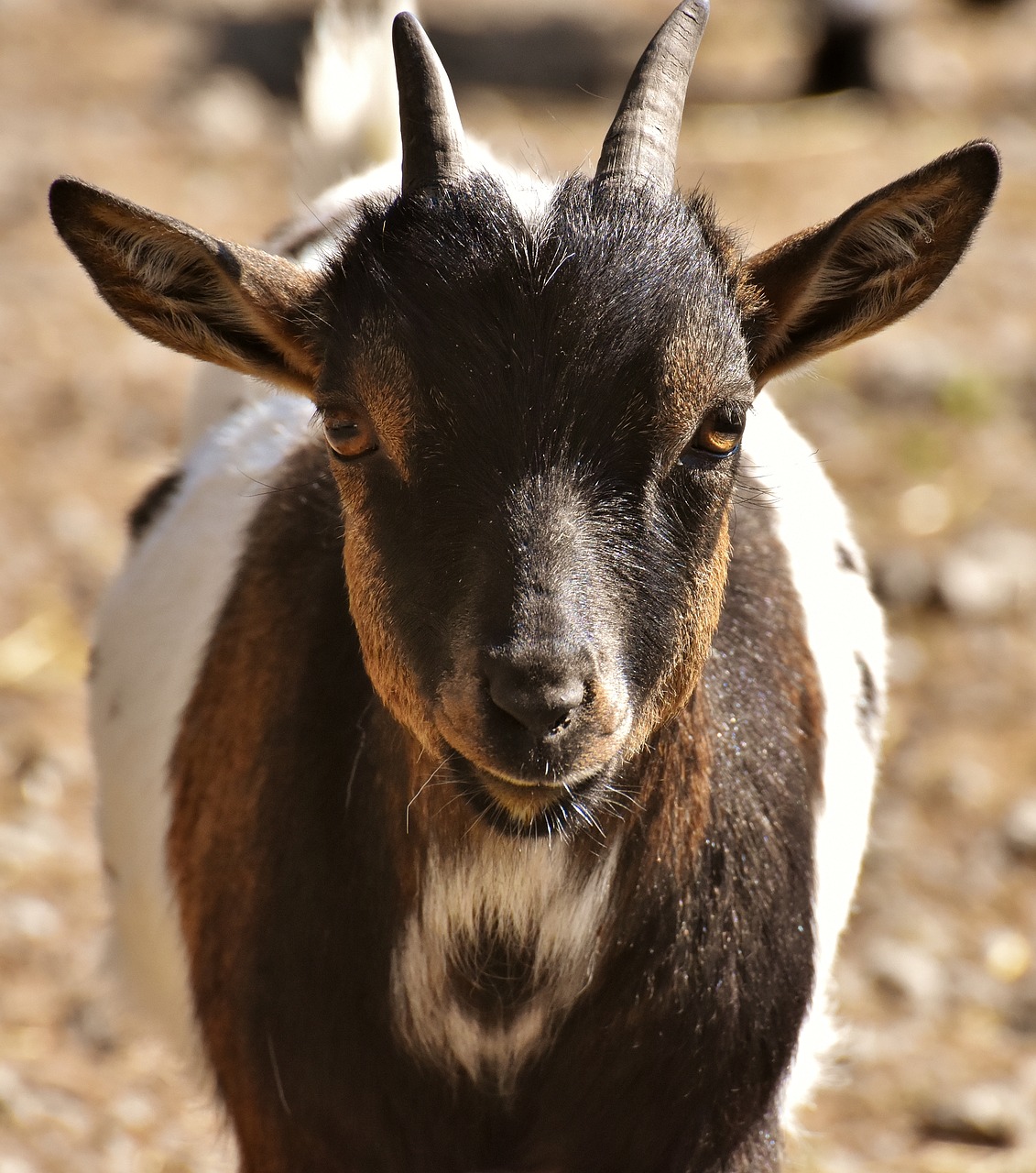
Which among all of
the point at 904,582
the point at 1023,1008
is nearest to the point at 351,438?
the point at 1023,1008

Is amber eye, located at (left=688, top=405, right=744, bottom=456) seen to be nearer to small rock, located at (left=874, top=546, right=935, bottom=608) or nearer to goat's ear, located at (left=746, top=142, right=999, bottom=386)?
goat's ear, located at (left=746, top=142, right=999, bottom=386)

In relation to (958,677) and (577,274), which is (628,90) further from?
(958,677)

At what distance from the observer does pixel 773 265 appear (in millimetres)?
3250

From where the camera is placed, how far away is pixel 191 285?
3.37 meters

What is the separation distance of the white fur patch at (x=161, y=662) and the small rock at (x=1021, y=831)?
2.97 m

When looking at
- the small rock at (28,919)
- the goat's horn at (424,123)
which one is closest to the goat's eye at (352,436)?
the goat's horn at (424,123)

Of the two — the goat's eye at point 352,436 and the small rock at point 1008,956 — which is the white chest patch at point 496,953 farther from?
the small rock at point 1008,956

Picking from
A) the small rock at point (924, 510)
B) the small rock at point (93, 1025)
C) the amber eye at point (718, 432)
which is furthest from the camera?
the small rock at point (924, 510)

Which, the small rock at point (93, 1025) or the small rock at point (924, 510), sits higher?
the small rock at point (924, 510)

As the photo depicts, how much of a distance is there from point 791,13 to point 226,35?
15.4 ft

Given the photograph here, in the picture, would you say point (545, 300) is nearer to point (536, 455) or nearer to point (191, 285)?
point (536, 455)

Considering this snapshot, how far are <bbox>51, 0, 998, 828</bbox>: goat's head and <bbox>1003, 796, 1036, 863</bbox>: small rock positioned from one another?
119 inches

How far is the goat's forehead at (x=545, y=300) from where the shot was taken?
2943 millimetres

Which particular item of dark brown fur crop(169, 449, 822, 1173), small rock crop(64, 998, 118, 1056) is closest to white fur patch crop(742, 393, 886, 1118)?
dark brown fur crop(169, 449, 822, 1173)
